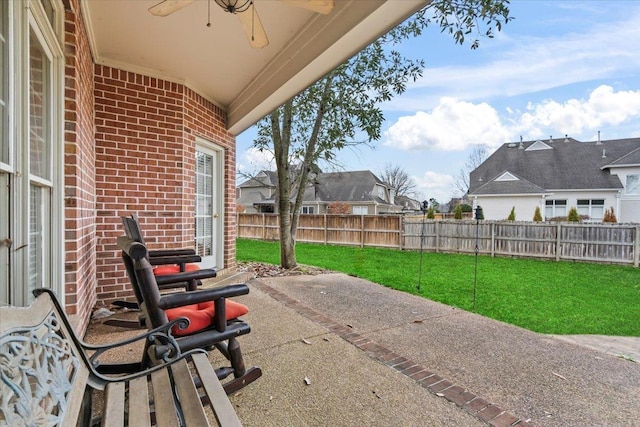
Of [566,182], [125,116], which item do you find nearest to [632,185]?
[566,182]

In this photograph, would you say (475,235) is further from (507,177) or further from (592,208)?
(592,208)

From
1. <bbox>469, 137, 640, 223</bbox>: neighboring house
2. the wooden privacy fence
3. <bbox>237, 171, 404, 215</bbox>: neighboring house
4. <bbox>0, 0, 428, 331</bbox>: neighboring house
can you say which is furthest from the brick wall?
<bbox>237, 171, 404, 215</bbox>: neighboring house

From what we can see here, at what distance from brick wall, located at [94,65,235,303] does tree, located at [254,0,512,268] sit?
1981 mm

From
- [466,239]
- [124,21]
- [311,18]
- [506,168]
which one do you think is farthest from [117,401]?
[506,168]

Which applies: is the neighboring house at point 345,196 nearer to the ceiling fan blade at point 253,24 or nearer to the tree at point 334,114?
the tree at point 334,114

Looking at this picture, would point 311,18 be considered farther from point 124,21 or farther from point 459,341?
point 459,341

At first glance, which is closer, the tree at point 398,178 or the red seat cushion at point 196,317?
the red seat cushion at point 196,317

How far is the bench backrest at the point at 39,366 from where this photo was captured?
2.96 feet

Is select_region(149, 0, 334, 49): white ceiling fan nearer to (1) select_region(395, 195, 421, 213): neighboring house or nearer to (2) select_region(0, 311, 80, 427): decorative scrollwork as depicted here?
(2) select_region(0, 311, 80, 427): decorative scrollwork

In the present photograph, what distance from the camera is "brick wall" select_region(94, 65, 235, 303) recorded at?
371 cm

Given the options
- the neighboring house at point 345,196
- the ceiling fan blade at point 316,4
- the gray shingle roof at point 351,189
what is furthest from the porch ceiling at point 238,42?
the gray shingle roof at point 351,189

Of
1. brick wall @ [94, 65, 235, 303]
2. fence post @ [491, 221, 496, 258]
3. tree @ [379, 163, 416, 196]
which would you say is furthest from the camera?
tree @ [379, 163, 416, 196]

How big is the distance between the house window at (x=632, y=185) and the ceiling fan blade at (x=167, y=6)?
70.1 ft

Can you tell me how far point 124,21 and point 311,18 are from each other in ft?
5.28
